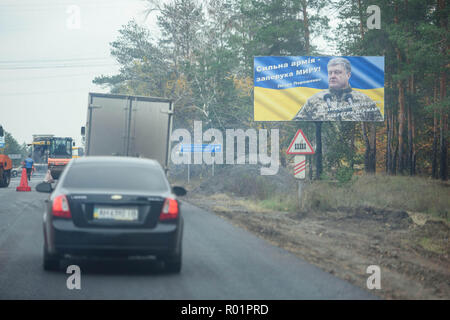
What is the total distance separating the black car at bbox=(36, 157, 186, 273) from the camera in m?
7.51

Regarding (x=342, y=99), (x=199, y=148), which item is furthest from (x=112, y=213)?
(x=199, y=148)

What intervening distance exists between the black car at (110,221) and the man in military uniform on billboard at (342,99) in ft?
77.6

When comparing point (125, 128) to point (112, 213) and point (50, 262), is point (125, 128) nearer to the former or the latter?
point (50, 262)

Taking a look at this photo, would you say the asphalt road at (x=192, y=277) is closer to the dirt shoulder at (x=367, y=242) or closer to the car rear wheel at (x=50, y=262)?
the car rear wheel at (x=50, y=262)

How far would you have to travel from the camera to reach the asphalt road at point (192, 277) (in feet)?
22.4

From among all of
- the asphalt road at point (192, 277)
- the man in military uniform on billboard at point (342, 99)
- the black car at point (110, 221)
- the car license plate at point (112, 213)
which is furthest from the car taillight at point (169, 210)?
the man in military uniform on billboard at point (342, 99)

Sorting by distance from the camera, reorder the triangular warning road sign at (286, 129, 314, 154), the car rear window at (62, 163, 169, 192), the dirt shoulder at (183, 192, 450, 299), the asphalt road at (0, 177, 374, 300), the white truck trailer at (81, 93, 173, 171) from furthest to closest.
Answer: the triangular warning road sign at (286, 129, 314, 154) < the white truck trailer at (81, 93, 173, 171) < the dirt shoulder at (183, 192, 450, 299) < the car rear window at (62, 163, 169, 192) < the asphalt road at (0, 177, 374, 300)

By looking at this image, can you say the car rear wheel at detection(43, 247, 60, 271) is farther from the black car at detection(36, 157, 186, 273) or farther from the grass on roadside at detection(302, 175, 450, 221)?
the grass on roadside at detection(302, 175, 450, 221)

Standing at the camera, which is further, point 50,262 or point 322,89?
point 322,89

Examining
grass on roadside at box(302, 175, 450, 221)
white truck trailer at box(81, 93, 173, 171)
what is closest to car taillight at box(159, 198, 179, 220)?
white truck trailer at box(81, 93, 173, 171)

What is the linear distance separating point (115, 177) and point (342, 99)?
23.9 m

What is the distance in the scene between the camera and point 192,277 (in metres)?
7.88

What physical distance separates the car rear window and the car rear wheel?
0.88 meters
